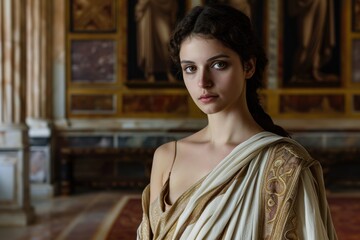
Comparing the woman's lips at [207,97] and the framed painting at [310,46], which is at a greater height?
the framed painting at [310,46]

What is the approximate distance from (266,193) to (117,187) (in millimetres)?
9210

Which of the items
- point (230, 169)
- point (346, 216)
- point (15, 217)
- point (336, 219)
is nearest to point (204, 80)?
point (230, 169)

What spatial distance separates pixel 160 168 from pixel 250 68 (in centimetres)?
45

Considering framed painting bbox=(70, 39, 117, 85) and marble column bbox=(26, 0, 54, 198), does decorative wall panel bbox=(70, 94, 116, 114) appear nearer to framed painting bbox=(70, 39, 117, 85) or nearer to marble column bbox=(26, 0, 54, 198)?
framed painting bbox=(70, 39, 117, 85)

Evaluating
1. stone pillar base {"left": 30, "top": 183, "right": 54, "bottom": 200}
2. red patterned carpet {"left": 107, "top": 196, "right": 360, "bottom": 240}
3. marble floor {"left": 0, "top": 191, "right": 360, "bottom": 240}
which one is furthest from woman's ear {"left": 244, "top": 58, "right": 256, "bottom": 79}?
stone pillar base {"left": 30, "top": 183, "right": 54, "bottom": 200}

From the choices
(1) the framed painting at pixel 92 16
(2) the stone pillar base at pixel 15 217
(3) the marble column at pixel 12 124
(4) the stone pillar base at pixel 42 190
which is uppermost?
(1) the framed painting at pixel 92 16

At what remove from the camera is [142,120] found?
35.6 feet

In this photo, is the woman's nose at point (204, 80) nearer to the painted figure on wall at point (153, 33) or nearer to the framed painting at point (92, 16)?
the painted figure on wall at point (153, 33)

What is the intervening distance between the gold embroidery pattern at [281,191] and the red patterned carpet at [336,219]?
16.6 ft

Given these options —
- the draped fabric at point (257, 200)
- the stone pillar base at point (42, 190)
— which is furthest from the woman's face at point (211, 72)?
the stone pillar base at point (42, 190)

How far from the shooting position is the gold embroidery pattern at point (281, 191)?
154cm

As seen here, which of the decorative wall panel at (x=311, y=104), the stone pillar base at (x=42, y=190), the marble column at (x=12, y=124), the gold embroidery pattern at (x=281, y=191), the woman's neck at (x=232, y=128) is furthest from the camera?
the decorative wall panel at (x=311, y=104)

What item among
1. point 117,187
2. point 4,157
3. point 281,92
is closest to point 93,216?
point 4,157

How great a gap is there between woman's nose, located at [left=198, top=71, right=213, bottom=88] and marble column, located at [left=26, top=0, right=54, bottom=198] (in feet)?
28.8
